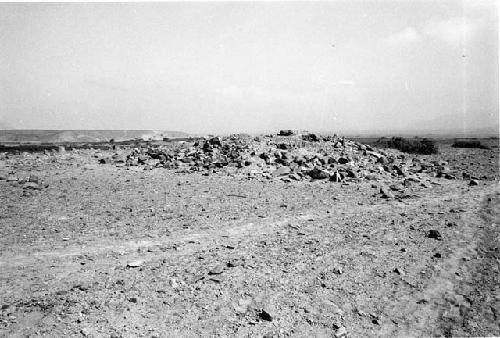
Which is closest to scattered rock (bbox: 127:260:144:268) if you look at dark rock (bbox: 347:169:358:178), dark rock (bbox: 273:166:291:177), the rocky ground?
the rocky ground

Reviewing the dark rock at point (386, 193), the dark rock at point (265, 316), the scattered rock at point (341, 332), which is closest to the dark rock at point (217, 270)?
the dark rock at point (265, 316)

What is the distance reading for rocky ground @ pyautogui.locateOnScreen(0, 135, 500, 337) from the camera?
394cm

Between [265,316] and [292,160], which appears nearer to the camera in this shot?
[265,316]

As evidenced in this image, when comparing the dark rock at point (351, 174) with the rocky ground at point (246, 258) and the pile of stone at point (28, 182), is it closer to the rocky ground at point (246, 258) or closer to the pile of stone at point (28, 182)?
the rocky ground at point (246, 258)

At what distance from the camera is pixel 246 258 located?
18.2ft

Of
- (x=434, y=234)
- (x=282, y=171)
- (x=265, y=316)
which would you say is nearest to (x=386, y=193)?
(x=434, y=234)

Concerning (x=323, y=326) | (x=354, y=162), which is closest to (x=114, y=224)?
(x=323, y=326)

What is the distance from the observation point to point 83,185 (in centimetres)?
1139

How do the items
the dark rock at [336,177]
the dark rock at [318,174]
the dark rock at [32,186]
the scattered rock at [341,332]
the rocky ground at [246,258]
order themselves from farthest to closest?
1. the dark rock at [318,174]
2. the dark rock at [336,177]
3. the dark rock at [32,186]
4. the rocky ground at [246,258]
5. the scattered rock at [341,332]

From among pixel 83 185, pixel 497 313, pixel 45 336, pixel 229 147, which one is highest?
pixel 229 147

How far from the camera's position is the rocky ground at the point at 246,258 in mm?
3939

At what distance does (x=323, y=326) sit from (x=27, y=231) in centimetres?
631

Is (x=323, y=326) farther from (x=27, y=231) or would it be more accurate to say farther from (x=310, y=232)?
(x=27, y=231)

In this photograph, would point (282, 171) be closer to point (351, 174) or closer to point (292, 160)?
point (292, 160)
